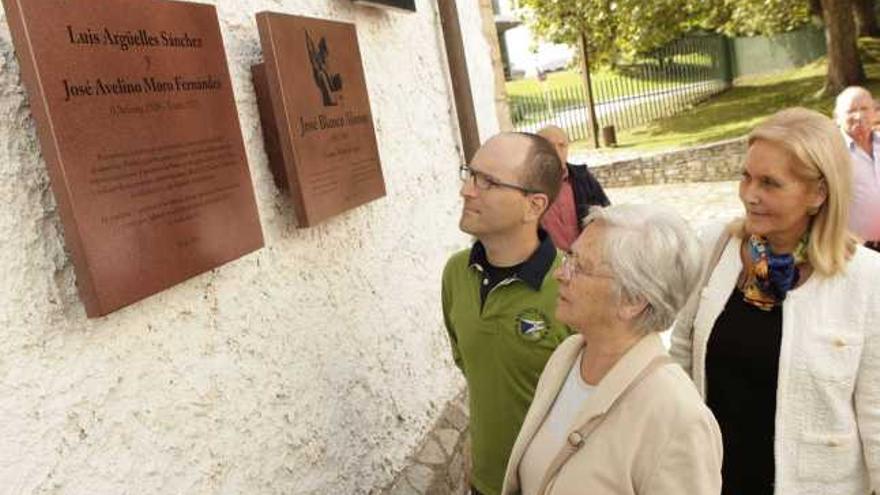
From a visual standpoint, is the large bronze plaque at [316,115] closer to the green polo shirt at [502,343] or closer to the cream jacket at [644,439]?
the green polo shirt at [502,343]

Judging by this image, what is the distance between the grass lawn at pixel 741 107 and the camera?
1611 centimetres

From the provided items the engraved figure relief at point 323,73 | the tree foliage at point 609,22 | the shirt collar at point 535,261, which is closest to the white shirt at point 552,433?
the shirt collar at point 535,261

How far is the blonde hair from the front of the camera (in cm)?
204

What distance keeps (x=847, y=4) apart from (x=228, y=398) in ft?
60.1

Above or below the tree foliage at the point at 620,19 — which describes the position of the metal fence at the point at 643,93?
below

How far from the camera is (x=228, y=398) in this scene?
6.84 ft

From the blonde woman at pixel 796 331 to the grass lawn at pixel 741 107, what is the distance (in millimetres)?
13650

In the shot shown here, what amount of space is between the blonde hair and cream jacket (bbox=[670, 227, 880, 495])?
0.16 ft

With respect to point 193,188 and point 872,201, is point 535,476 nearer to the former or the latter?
point 193,188

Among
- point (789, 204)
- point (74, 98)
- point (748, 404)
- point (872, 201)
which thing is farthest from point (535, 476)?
point (872, 201)

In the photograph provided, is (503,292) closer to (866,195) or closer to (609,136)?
(866,195)

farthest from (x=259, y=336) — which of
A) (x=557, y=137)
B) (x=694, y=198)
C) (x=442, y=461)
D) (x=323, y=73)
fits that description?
(x=694, y=198)

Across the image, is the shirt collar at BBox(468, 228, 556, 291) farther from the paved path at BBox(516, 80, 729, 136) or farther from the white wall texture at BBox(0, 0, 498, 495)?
the paved path at BBox(516, 80, 729, 136)

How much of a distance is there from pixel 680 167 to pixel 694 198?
8.65 feet
